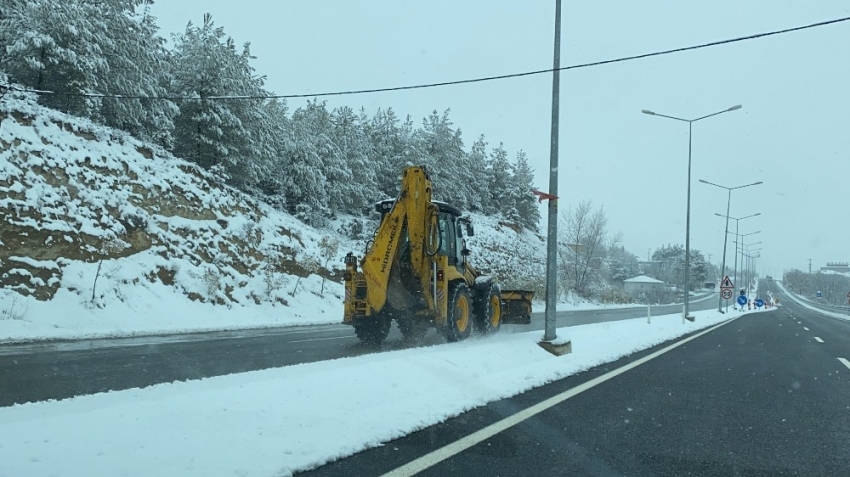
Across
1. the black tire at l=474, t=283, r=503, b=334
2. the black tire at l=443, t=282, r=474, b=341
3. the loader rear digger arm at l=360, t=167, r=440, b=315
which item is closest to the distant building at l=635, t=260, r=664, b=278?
the black tire at l=474, t=283, r=503, b=334

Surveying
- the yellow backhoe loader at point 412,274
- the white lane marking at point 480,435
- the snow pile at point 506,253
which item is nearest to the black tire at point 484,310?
the yellow backhoe loader at point 412,274

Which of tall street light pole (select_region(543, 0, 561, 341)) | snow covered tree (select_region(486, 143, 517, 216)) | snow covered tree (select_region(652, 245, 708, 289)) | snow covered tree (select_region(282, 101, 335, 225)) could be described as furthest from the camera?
snow covered tree (select_region(652, 245, 708, 289))

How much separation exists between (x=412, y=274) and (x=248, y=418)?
773 centimetres

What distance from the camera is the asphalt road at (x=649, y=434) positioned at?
512 cm

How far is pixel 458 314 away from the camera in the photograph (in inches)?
530

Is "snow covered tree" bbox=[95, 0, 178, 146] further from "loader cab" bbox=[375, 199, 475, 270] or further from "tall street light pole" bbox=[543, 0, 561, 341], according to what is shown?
"tall street light pole" bbox=[543, 0, 561, 341]

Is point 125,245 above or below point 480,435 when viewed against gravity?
above

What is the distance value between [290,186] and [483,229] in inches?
936

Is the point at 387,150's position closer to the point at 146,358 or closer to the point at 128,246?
the point at 128,246

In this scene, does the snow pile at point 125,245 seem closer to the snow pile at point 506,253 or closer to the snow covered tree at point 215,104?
the snow covered tree at point 215,104

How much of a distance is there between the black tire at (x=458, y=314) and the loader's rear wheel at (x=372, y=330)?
5.42 feet

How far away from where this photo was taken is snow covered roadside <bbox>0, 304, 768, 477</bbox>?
14.5 ft

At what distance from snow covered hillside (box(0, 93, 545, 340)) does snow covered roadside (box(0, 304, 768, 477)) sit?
33.1 feet

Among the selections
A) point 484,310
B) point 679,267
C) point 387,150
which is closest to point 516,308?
point 484,310
